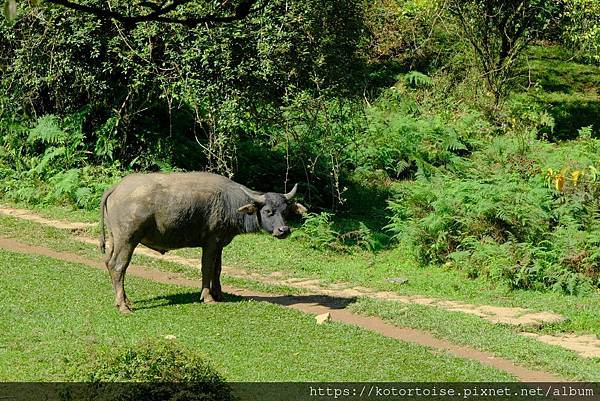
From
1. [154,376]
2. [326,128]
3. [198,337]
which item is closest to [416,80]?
[326,128]

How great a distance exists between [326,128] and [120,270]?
6922mm

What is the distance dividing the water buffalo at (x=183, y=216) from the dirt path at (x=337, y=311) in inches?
45.3

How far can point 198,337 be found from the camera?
431 inches

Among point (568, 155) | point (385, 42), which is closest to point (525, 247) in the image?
point (568, 155)

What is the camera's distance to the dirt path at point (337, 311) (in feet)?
34.6

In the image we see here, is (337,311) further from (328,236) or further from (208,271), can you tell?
(328,236)

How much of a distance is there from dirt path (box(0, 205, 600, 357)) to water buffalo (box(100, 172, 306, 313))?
1.98 metres

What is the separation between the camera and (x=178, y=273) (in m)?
14.9

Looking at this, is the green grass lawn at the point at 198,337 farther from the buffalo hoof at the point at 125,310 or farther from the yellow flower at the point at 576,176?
the yellow flower at the point at 576,176

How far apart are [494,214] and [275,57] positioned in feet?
16.1

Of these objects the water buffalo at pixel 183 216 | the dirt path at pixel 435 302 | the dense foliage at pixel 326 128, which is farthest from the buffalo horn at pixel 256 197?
the dense foliage at pixel 326 128

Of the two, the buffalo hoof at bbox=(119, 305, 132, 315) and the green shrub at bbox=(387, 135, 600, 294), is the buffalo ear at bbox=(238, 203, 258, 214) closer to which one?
the buffalo hoof at bbox=(119, 305, 132, 315)

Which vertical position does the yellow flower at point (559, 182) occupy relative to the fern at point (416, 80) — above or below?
below

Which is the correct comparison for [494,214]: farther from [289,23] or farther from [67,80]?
[67,80]
